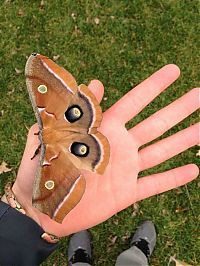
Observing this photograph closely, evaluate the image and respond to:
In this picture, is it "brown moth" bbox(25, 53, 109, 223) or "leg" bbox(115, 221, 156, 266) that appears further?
"leg" bbox(115, 221, 156, 266)

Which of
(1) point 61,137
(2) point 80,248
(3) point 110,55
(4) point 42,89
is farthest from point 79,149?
(3) point 110,55

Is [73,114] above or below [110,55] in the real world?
above

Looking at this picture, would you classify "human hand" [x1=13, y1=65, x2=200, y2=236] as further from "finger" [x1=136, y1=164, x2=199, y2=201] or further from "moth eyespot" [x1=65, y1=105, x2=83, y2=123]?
"moth eyespot" [x1=65, y1=105, x2=83, y2=123]

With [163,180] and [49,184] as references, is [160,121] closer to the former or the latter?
[163,180]

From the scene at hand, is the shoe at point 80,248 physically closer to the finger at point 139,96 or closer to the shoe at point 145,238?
the shoe at point 145,238

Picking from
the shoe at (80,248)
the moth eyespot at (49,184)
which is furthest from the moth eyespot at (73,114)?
the shoe at (80,248)

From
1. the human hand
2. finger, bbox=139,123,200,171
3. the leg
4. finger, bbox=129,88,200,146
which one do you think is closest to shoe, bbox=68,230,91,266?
the leg
